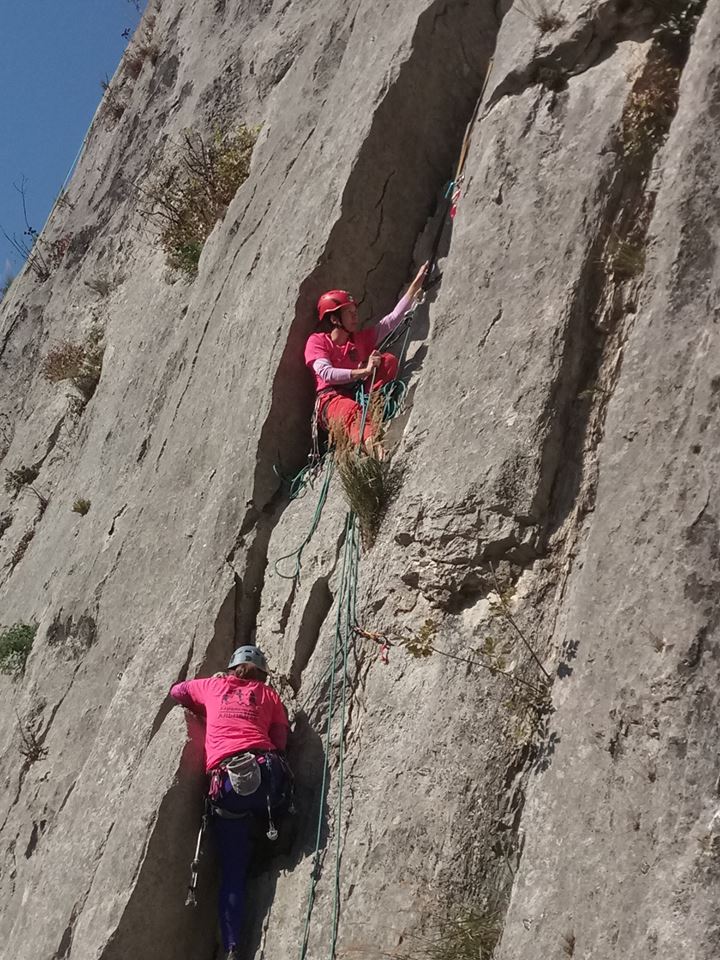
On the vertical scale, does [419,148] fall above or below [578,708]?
above

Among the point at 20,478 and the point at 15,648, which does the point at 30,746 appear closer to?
the point at 15,648

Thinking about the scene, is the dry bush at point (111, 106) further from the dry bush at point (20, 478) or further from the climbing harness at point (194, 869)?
the climbing harness at point (194, 869)

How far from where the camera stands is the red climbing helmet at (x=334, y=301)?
7.67 metres

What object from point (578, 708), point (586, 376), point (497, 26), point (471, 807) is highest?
point (497, 26)

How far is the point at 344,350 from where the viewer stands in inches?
299

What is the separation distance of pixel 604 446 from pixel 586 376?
0.60 m

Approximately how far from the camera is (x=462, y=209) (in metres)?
6.96

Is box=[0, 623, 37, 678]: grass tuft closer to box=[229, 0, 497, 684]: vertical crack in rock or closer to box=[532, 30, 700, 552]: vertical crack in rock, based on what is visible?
box=[229, 0, 497, 684]: vertical crack in rock

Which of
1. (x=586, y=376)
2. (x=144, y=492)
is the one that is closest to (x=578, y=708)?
(x=586, y=376)

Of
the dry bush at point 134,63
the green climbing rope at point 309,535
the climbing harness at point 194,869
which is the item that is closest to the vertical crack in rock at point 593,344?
the green climbing rope at point 309,535

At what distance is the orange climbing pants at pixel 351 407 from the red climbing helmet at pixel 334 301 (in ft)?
1.73

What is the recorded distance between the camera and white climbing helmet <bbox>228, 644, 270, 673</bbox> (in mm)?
6461

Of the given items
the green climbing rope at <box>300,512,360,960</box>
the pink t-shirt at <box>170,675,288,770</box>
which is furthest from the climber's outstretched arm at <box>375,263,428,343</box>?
the pink t-shirt at <box>170,675,288,770</box>

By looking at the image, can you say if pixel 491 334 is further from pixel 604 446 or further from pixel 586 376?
pixel 604 446
